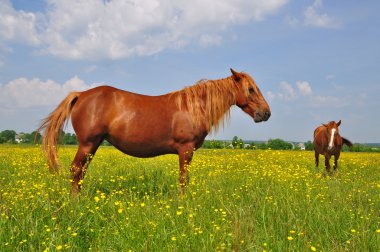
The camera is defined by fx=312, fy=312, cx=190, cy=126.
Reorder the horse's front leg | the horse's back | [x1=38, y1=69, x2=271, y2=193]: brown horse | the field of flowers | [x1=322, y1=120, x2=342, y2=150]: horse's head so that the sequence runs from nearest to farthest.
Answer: the field of flowers → the horse's front leg → [x1=38, y1=69, x2=271, y2=193]: brown horse → [x1=322, y1=120, x2=342, y2=150]: horse's head → the horse's back

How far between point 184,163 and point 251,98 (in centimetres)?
214

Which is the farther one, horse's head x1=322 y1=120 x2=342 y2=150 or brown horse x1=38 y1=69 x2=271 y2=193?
horse's head x1=322 y1=120 x2=342 y2=150

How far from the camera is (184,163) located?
6066 mm

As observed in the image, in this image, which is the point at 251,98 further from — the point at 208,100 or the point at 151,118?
the point at 151,118

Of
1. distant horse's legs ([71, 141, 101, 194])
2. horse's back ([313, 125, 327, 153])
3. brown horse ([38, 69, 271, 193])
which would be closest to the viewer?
distant horse's legs ([71, 141, 101, 194])

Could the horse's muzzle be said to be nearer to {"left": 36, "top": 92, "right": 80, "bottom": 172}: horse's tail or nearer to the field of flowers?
the field of flowers

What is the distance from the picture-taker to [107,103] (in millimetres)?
6426

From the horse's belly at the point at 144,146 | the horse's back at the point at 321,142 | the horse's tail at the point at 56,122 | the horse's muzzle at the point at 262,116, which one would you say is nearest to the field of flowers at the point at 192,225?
the horse's belly at the point at 144,146

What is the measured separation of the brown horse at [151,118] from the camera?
20.7 feet

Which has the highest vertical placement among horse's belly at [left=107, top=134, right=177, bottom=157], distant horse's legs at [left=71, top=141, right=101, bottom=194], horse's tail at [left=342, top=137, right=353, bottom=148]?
horse's tail at [left=342, top=137, right=353, bottom=148]

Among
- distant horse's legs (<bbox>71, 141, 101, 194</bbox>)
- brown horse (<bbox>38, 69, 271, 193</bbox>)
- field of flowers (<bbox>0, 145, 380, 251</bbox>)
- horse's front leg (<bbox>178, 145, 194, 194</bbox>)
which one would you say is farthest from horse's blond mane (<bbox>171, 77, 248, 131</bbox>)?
distant horse's legs (<bbox>71, 141, 101, 194</bbox>)

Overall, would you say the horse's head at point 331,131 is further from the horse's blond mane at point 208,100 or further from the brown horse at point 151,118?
the horse's blond mane at point 208,100

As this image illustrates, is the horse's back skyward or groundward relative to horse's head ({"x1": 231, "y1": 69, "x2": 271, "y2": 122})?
groundward

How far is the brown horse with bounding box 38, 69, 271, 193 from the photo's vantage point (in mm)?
6324
